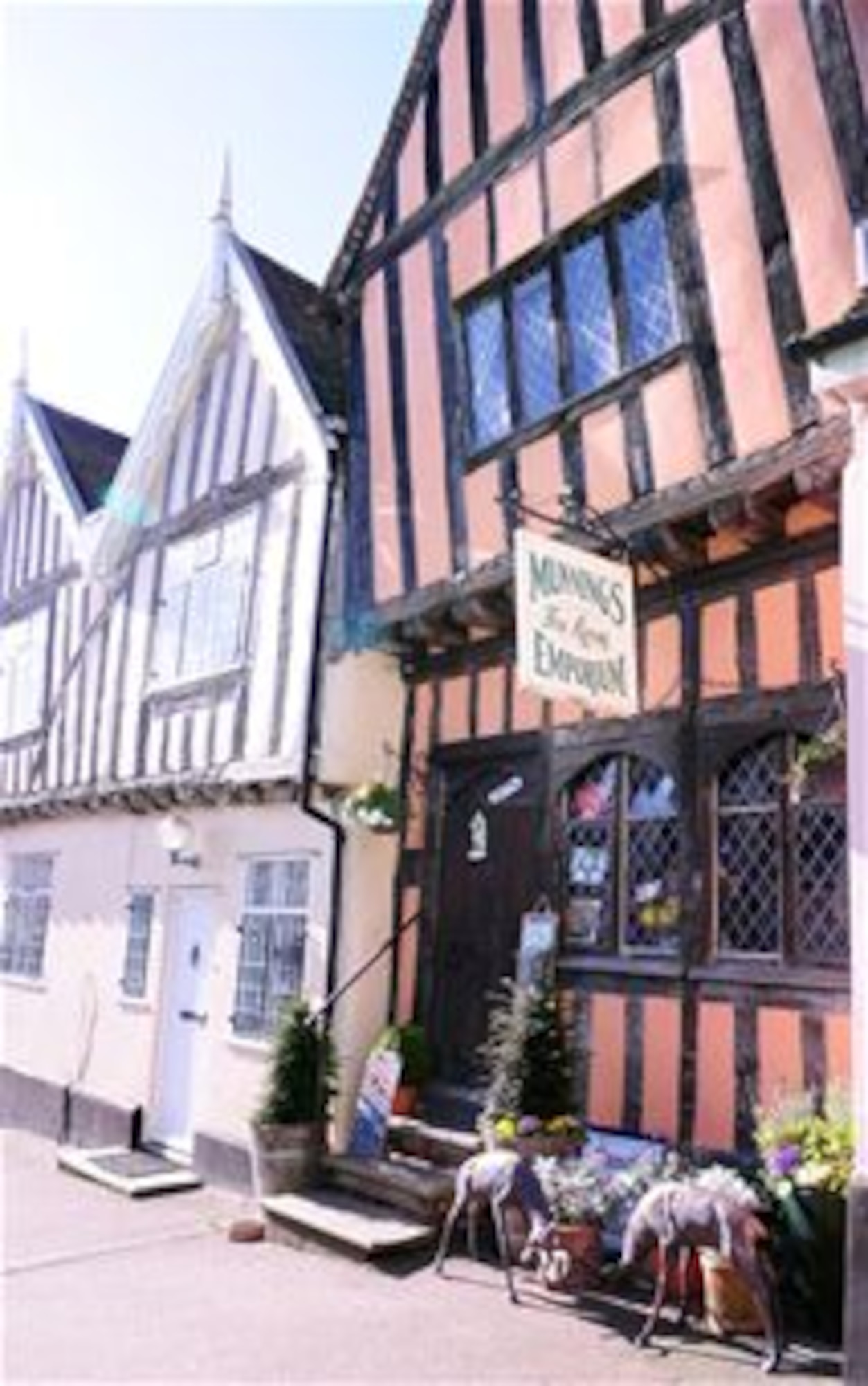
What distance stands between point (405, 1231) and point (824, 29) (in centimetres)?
642

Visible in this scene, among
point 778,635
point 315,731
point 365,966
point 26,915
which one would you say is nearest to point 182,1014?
point 365,966

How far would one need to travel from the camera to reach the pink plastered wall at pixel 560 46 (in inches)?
300

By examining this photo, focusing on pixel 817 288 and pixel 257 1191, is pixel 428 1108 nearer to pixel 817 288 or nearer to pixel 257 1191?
pixel 257 1191

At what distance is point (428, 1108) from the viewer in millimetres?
7812

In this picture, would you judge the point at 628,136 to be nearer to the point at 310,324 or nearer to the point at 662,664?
the point at 662,664

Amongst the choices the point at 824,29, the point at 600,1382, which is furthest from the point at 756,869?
the point at 824,29

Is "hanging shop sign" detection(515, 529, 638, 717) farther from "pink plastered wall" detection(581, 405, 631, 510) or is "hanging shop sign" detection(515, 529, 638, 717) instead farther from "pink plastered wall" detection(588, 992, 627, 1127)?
"pink plastered wall" detection(588, 992, 627, 1127)

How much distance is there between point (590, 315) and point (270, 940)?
4942 millimetres

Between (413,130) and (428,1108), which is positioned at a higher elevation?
(413,130)

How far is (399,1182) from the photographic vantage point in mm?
6938

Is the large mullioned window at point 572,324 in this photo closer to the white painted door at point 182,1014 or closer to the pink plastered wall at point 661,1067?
the pink plastered wall at point 661,1067

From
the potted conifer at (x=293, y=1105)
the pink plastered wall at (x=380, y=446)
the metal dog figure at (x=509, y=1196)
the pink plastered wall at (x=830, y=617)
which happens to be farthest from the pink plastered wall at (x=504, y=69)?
the metal dog figure at (x=509, y=1196)

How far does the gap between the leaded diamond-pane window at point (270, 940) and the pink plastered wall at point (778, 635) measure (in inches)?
153

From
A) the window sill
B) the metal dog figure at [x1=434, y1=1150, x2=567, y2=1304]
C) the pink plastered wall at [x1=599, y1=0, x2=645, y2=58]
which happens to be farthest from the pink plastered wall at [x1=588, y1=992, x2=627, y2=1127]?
the window sill
